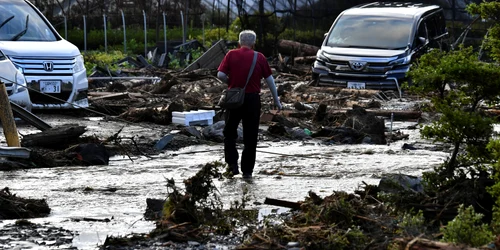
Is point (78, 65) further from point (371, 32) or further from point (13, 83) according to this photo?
point (371, 32)

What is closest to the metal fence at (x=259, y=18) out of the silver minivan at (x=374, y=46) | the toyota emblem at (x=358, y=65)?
the silver minivan at (x=374, y=46)

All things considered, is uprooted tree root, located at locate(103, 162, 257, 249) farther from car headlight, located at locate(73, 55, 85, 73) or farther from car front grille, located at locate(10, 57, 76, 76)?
car headlight, located at locate(73, 55, 85, 73)

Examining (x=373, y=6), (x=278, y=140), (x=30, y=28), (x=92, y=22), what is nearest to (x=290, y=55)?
(x=373, y=6)

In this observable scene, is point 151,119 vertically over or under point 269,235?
under

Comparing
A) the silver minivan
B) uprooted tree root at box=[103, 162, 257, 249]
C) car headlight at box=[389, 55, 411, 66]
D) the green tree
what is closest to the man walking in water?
uprooted tree root at box=[103, 162, 257, 249]

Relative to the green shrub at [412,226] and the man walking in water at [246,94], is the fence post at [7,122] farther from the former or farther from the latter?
the green shrub at [412,226]

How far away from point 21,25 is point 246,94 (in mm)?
8087

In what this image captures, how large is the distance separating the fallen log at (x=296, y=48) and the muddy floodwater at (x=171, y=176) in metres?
16.3

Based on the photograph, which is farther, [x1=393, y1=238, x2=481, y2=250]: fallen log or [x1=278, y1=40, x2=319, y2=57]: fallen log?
[x1=278, y1=40, x2=319, y2=57]: fallen log

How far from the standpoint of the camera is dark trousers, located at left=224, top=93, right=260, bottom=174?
12664 millimetres

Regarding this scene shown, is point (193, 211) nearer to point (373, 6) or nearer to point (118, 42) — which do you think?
point (373, 6)

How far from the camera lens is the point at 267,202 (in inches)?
372

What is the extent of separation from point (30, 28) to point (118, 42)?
19.8 meters

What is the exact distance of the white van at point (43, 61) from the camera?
18.4 metres
